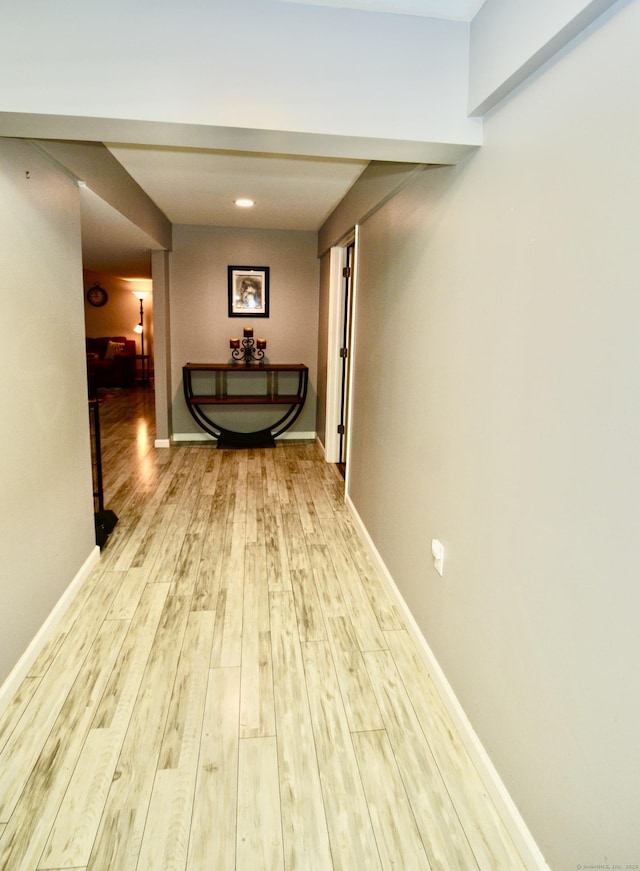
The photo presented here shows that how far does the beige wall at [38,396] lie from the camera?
184 centimetres

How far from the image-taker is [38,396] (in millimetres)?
2105

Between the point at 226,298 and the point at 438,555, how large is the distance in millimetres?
4158

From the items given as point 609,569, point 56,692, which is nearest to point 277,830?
point 56,692

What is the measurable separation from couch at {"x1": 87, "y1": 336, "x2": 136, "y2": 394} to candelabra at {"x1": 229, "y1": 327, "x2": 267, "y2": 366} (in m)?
4.88

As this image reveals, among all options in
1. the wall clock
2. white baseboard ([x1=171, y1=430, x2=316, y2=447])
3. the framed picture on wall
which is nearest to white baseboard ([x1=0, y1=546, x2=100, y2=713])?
white baseboard ([x1=171, y1=430, x2=316, y2=447])

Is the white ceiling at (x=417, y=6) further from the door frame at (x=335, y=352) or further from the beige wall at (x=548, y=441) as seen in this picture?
the door frame at (x=335, y=352)

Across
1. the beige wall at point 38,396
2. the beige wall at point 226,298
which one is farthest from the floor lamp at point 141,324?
the beige wall at point 38,396

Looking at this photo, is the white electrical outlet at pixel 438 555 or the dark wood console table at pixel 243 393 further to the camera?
the dark wood console table at pixel 243 393

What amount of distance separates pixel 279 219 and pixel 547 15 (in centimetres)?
378

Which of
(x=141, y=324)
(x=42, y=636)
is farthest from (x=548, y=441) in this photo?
(x=141, y=324)

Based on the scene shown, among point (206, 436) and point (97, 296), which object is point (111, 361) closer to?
point (97, 296)

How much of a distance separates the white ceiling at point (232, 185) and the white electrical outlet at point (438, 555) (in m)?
1.72

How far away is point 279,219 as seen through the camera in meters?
4.76

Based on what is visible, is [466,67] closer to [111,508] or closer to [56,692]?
[56,692]
